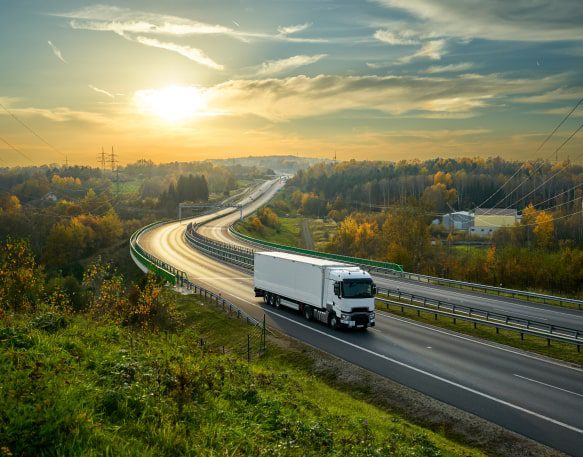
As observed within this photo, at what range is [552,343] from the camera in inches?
1176

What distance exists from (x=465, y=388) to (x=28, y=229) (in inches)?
5159

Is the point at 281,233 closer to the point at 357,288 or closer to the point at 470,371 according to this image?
the point at 357,288

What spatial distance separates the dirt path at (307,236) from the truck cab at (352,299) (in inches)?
4137

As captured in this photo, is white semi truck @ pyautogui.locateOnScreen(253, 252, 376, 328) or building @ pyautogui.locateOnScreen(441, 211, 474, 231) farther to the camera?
building @ pyautogui.locateOnScreen(441, 211, 474, 231)

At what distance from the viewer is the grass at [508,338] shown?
27594mm

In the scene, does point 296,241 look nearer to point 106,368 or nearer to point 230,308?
point 230,308

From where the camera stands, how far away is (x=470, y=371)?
79.8ft

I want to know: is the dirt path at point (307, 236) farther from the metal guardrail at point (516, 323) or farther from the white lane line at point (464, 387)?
the white lane line at point (464, 387)

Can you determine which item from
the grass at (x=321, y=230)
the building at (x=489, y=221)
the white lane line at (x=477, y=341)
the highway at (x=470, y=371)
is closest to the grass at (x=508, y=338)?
the white lane line at (x=477, y=341)

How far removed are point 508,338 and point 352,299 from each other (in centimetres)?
907

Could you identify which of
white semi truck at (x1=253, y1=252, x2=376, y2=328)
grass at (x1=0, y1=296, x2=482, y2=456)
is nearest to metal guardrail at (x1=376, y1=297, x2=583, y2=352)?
white semi truck at (x1=253, y1=252, x2=376, y2=328)

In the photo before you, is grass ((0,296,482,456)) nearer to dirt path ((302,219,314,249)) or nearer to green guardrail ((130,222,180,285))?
green guardrail ((130,222,180,285))

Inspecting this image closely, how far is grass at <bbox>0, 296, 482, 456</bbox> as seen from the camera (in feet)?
34.7

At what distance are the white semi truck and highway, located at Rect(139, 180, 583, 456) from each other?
2.82 feet
